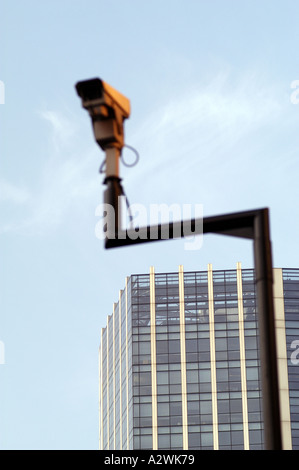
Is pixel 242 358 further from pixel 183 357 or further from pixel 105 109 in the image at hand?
pixel 105 109

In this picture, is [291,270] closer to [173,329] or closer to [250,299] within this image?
[250,299]

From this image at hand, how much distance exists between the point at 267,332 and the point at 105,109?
2.37 meters

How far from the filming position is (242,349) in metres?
132

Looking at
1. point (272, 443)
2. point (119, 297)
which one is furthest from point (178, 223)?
point (119, 297)

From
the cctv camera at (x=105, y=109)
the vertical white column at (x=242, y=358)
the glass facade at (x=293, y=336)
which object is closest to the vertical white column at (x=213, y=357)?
the vertical white column at (x=242, y=358)

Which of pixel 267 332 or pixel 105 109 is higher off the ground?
pixel 105 109

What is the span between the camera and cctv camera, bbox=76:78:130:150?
372 inches

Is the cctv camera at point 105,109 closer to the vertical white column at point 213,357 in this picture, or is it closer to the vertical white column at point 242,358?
the vertical white column at point 213,357

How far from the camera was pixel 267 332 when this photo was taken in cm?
898

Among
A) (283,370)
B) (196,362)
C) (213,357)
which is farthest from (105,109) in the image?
(213,357)

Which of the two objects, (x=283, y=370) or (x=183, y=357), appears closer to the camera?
(x=283, y=370)

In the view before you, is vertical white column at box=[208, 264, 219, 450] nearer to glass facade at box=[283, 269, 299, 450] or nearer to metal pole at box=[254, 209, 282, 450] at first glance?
glass facade at box=[283, 269, 299, 450]

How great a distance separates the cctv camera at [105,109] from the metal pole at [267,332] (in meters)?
1.44

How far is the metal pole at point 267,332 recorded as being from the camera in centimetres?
867
